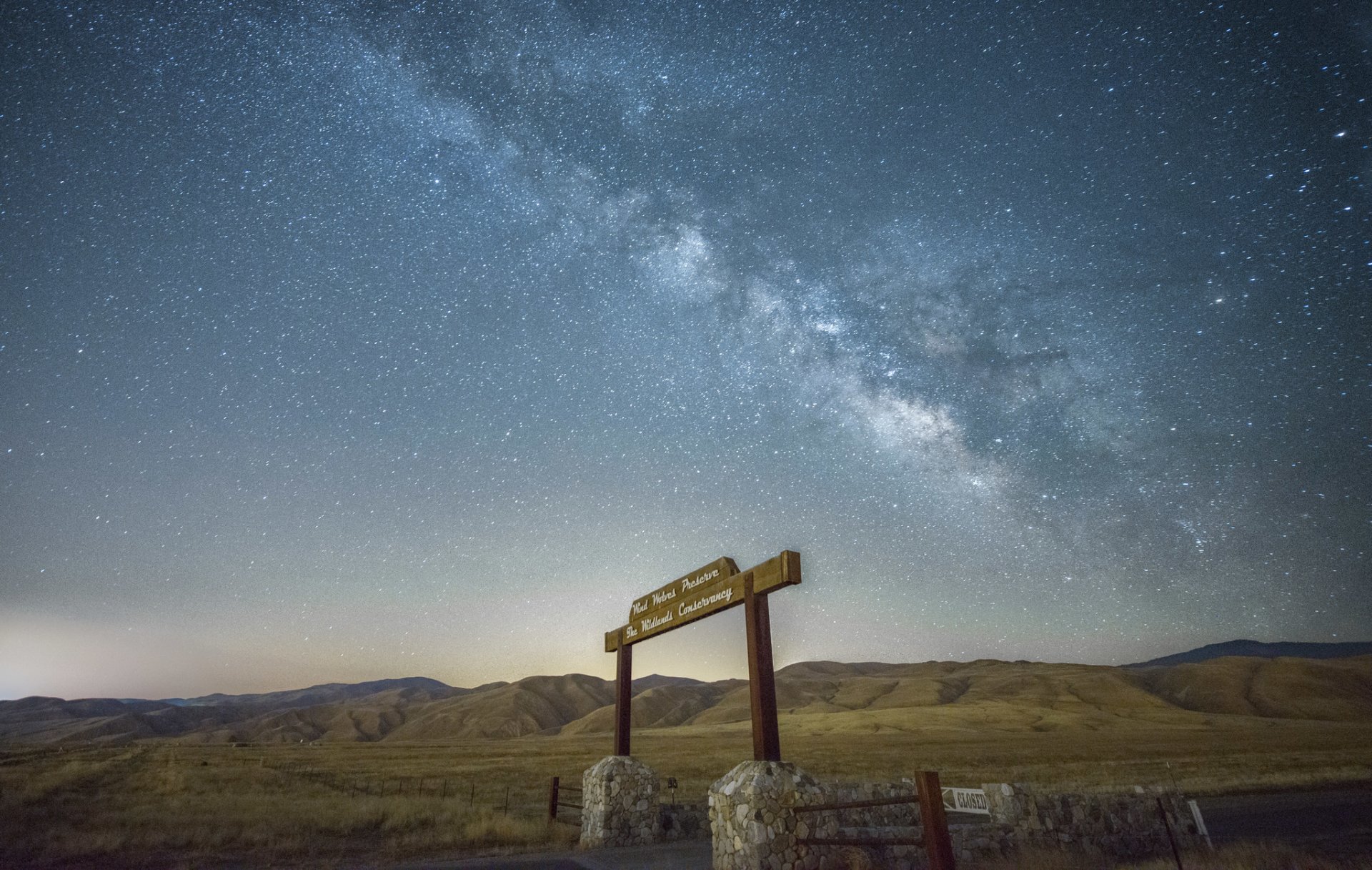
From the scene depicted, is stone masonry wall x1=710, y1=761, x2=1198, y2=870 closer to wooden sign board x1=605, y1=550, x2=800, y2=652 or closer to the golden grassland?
wooden sign board x1=605, y1=550, x2=800, y2=652

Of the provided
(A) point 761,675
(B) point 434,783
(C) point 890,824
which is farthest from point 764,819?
(B) point 434,783

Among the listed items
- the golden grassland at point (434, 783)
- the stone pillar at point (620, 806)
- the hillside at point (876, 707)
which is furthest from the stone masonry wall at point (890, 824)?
the hillside at point (876, 707)

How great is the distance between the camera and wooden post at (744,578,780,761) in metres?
9.12

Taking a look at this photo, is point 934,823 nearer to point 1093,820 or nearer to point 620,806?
point 620,806

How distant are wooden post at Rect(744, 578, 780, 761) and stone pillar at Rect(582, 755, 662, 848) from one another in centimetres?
389

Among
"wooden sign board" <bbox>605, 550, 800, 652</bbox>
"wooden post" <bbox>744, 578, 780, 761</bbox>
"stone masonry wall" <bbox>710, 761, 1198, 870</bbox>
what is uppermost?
"wooden sign board" <bbox>605, 550, 800, 652</bbox>

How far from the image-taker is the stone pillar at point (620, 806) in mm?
11867

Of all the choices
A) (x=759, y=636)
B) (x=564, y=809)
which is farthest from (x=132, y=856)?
(x=759, y=636)

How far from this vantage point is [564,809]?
16641mm

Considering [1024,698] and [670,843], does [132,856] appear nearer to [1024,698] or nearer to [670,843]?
[670,843]

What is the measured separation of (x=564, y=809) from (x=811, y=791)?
10554 mm

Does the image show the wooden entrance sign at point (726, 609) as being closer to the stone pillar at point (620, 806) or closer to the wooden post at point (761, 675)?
the wooden post at point (761, 675)

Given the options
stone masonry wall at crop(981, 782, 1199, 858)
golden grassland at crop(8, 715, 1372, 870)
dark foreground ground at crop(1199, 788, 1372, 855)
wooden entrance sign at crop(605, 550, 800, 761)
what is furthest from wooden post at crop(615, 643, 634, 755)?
dark foreground ground at crop(1199, 788, 1372, 855)

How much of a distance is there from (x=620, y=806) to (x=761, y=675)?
4806mm
